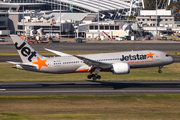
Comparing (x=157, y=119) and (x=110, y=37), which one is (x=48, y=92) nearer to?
(x=157, y=119)

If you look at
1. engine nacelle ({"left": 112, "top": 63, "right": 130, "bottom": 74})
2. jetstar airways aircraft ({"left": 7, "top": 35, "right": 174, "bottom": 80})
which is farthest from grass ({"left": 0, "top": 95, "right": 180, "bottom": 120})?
jetstar airways aircraft ({"left": 7, "top": 35, "right": 174, "bottom": 80})

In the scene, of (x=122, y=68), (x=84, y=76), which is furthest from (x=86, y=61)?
(x=84, y=76)

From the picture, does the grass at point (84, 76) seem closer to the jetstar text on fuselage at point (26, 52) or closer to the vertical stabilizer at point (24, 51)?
the vertical stabilizer at point (24, 51)

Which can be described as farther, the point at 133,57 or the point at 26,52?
the point at 133,57

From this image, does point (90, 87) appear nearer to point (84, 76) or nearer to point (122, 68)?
point (122, 68)

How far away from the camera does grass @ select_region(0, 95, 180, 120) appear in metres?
37.6

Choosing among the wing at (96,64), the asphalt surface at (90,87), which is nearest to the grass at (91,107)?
the asphalt surface at (90,87)

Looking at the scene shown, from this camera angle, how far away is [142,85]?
56062 mm

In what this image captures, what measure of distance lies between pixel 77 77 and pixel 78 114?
93.1 feet

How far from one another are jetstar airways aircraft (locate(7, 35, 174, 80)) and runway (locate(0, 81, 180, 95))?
9.14 ft

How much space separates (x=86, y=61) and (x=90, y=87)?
485 centimetres

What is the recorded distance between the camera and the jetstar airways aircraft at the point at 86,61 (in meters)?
54.7

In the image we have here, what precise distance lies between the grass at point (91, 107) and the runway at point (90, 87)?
2967 millimetres

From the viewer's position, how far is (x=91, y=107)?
41688 mm
